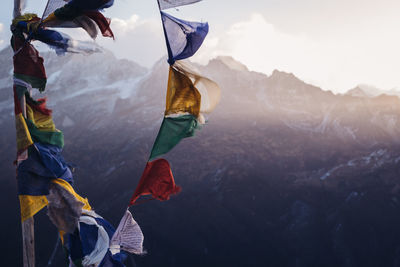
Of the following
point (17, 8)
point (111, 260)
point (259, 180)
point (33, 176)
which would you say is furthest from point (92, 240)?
point (259, 180)

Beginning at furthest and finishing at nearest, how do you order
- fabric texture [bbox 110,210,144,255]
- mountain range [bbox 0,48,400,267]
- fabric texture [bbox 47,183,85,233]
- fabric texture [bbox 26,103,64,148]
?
mountain range [bbox 0,48,400,267] → fabric texture [bbox 110,210,144,255] → fabric texture [bbox 26,103,64,148] → fabric texture [bbox 47,183,85,233]

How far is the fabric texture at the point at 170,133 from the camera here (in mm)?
3662

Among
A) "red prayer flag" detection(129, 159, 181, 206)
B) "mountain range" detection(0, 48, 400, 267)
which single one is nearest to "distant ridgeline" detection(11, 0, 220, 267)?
"red prayer flag" detection(129, 159, 181, 206)

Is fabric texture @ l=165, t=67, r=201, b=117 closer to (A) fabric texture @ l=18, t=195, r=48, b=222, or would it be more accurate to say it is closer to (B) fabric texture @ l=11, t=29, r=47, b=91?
(B) fabric texture @ l=11, t=29, r=47, b=91

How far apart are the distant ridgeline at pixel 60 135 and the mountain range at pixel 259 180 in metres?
15.1

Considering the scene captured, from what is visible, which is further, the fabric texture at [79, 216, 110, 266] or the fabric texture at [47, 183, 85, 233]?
the fabric texture at [79, 216, 110, 266]

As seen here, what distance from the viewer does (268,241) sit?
58.9 feet

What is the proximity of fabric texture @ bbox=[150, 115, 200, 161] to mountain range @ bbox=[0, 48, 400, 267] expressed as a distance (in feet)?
50.6

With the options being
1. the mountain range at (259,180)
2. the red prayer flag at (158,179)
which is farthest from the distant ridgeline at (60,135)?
the mountain range at (259,180)

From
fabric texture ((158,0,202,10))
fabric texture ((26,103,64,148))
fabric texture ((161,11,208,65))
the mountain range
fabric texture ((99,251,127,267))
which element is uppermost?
fabric texture ((158,0,202,10))

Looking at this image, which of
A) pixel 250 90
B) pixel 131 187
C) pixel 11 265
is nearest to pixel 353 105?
pixel 250 90

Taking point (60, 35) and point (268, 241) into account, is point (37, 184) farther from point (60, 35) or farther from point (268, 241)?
point (268, 241)

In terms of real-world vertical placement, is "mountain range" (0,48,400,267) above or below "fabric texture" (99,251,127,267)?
below

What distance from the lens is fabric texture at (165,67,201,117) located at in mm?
3691
